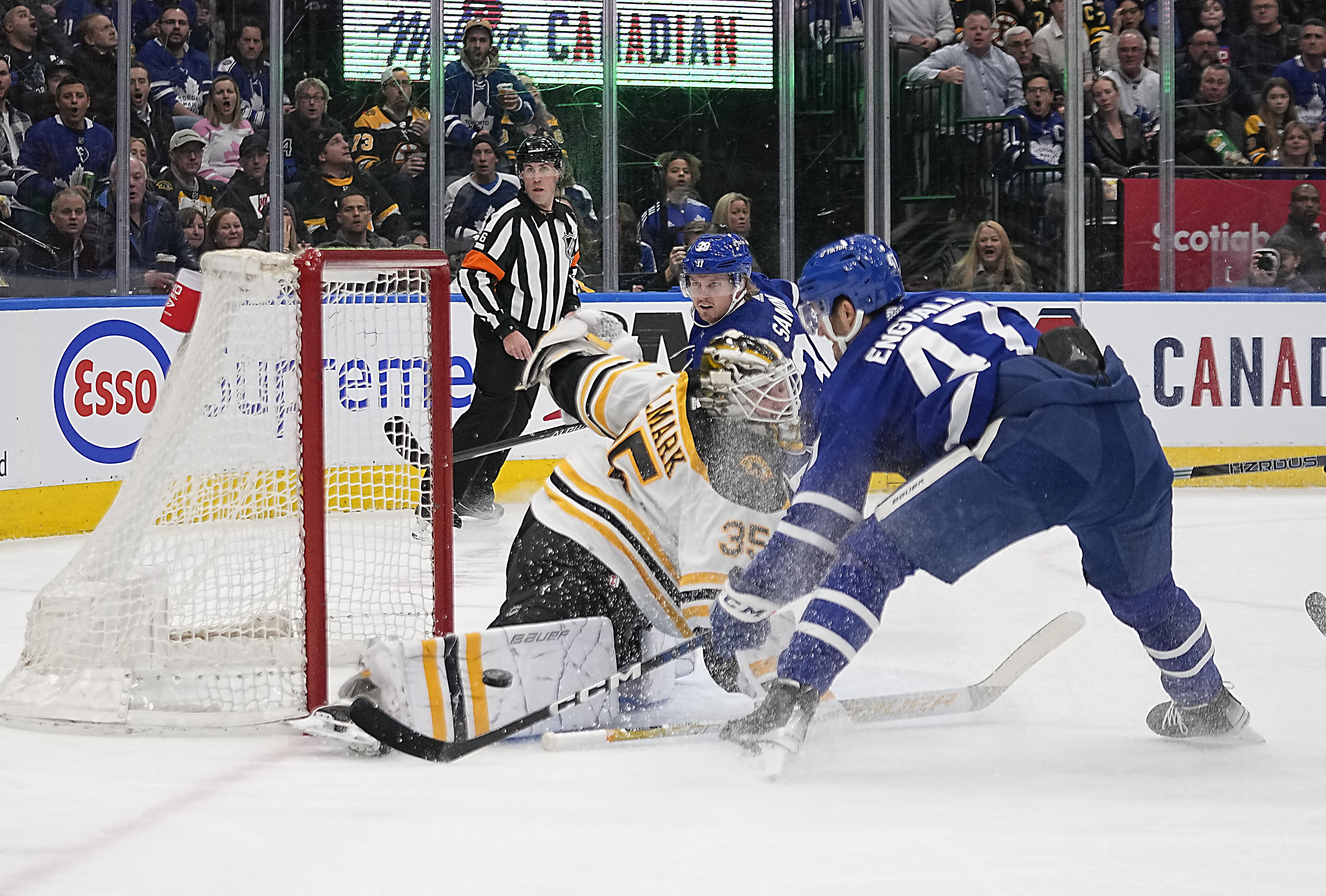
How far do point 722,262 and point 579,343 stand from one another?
0.40 meters

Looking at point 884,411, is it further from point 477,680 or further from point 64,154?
point 64,154

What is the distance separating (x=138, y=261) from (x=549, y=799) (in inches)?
157

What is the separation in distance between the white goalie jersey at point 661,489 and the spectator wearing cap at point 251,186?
3468 mm

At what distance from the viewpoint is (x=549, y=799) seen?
→ 227cm

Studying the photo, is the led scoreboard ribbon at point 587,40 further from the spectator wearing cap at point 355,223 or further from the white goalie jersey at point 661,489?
the white goalie jersey at point 661,489

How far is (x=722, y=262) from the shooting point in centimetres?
312

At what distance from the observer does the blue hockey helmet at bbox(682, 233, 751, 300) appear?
312 cm

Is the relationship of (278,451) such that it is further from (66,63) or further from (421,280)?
(66,63)

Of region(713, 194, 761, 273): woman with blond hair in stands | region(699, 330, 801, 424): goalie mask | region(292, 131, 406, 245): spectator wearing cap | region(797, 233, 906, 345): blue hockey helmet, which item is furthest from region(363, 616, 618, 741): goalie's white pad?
region(713, 194, 761, 273): woman with blond hair in stands

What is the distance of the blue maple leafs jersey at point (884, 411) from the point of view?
2334mm

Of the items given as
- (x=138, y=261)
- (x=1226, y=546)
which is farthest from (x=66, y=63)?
(x=1226, y=546)

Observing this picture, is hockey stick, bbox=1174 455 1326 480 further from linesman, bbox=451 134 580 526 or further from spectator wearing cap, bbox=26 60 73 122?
spectator wearing cap, bbox=26 60 73 122

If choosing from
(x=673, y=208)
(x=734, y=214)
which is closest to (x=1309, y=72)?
(x=734, y=214)

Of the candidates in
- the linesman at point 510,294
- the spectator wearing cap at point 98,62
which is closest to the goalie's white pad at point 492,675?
the linesman at point 510,294
